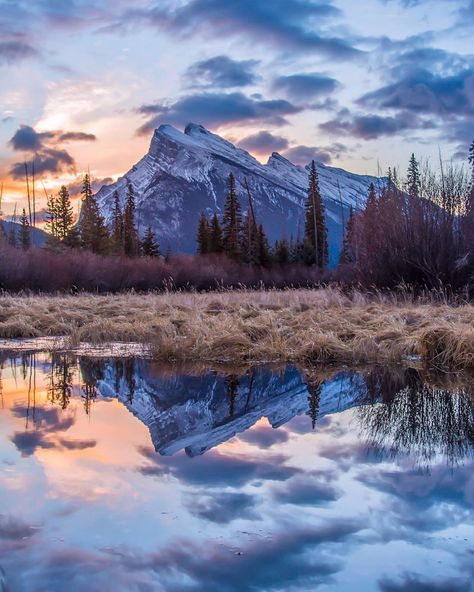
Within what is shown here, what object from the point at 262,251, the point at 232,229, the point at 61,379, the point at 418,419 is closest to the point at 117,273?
the point at 262,251

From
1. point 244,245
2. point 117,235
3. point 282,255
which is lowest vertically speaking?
point 282,255

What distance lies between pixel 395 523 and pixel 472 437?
2102mm

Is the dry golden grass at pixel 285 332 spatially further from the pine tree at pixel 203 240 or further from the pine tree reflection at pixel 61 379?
the pine tree at pixel 203 240

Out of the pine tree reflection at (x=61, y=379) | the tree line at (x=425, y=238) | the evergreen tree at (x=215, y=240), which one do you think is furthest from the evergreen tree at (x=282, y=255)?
the pine tree reflection at (x=61, y=379)

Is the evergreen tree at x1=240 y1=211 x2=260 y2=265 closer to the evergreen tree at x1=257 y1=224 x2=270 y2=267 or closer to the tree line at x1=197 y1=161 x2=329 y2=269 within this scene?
the tree line at x1=197 y1=161 x2=329 y2=269

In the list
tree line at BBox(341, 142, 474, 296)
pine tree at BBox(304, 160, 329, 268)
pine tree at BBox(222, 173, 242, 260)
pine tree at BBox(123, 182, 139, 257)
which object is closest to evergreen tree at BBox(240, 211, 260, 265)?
pine tree at BBox(222, 173, 242, 260)

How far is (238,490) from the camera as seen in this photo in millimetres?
4328

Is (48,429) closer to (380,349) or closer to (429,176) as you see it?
(380,349)

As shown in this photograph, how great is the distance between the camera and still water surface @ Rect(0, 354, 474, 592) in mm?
3102

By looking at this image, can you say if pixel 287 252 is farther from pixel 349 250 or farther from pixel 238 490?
pixel 238 490

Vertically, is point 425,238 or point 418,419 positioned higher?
point 425,238

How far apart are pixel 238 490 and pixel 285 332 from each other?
304 inches

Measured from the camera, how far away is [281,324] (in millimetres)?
13008

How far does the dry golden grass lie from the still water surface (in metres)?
2.09
